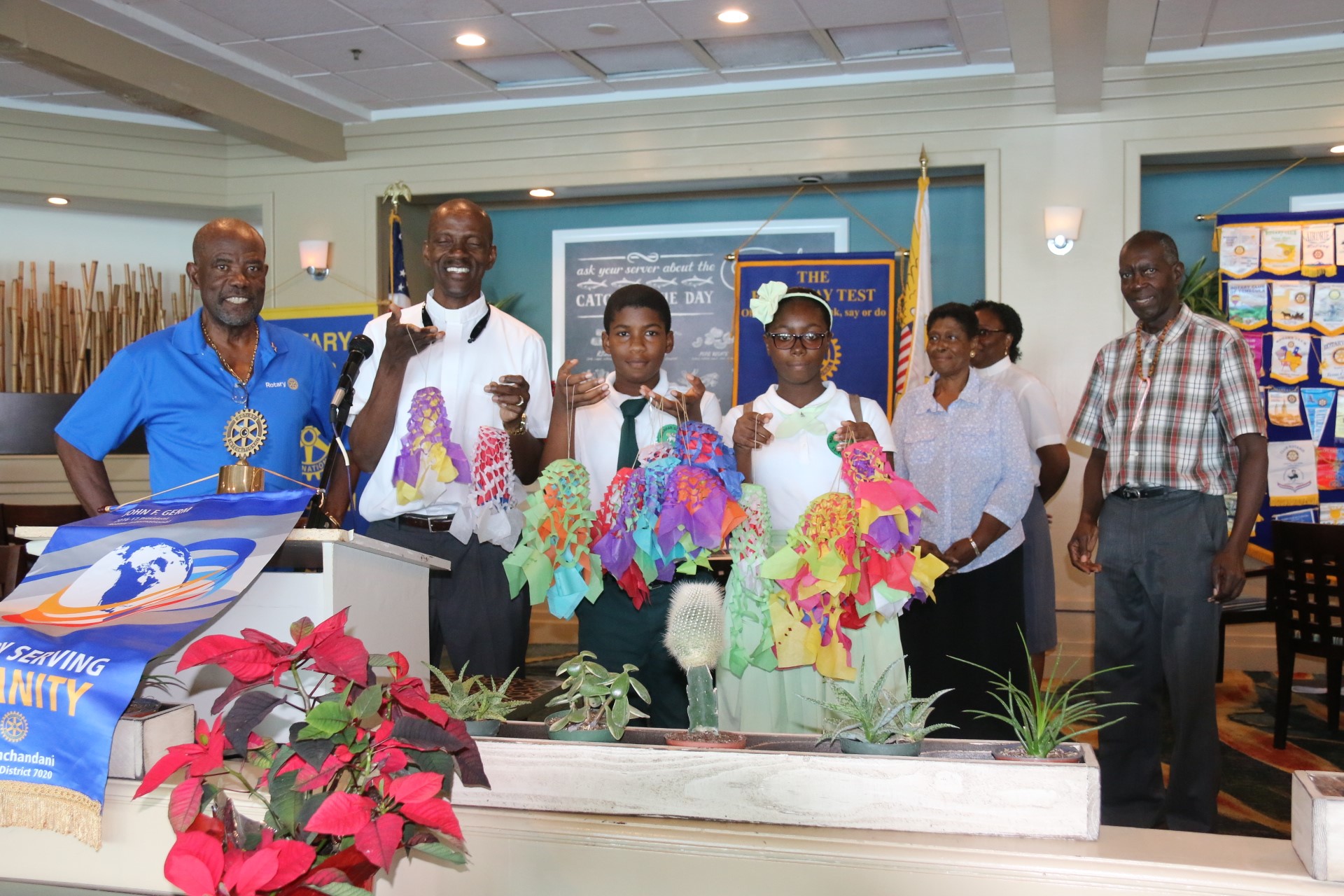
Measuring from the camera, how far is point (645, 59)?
22.2 feet

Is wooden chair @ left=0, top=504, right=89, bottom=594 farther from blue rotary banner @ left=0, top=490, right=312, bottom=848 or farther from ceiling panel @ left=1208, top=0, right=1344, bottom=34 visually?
ceiling panel @ left=1208, top=0, right=1344, bottom=34

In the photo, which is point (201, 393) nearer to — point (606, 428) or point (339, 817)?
point (606, 428)

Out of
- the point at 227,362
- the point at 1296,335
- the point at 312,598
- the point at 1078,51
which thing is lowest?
the point at 312,598

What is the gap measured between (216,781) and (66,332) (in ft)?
23.6

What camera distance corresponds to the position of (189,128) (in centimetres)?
797

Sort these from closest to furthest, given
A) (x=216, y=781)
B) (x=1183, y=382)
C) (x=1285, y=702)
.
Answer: (x=216, y=781) → (x=1183, y=382) → (x=1285, y=702)

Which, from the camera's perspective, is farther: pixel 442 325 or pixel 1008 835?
pixel 442 325

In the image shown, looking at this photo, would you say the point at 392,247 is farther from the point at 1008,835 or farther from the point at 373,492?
the point at 1008,835

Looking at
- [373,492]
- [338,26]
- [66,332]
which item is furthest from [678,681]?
[66,332]

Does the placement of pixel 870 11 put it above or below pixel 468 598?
above

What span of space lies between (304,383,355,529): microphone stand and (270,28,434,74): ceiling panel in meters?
4.46

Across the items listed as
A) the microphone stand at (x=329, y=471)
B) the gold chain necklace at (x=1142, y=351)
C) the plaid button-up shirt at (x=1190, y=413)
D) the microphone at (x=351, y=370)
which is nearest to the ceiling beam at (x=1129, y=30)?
the gold chain necklace at (x=1142, y=351)

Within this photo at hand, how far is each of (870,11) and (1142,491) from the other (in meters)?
3.48

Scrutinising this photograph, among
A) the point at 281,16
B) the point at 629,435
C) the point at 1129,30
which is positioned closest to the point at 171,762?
the point at 629,435
